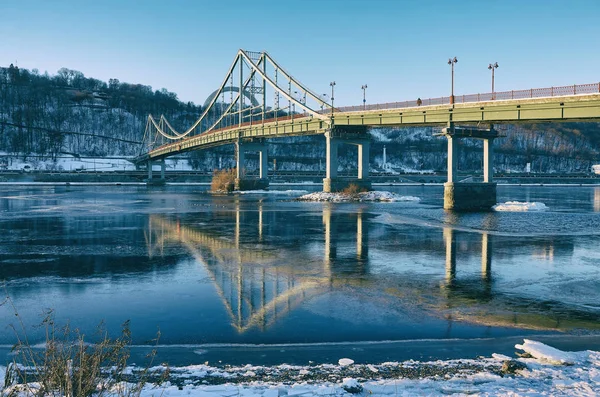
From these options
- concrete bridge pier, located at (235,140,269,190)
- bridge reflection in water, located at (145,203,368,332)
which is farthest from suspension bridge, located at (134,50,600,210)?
bridge reflection in water, located at (145,203,368,332)

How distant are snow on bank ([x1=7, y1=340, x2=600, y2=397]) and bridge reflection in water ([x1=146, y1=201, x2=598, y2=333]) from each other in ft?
8.14

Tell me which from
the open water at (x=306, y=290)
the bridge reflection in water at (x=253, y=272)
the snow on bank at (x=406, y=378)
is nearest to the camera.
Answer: the snow on bank at (x=406, y=378)

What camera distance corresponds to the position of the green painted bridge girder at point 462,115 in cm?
3966

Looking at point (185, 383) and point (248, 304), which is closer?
point (185, 383)

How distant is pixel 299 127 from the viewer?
75.2 m

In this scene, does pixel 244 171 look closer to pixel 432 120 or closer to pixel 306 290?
pixel 432 120

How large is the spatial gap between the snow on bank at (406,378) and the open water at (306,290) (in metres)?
0.61

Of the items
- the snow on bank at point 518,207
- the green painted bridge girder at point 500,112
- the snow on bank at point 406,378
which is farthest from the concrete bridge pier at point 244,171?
the snow on bank at point 406,378

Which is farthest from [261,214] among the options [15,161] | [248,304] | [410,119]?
[15,161]

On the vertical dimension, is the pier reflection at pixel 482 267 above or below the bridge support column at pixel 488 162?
below

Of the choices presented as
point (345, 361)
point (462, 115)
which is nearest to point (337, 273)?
point (345, 361)

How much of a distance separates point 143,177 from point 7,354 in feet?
477

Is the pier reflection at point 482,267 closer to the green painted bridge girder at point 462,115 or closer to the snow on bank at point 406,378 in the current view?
the snow on bank at point 406,378

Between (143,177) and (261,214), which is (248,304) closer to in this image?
(261,214)
